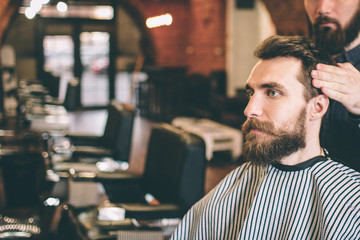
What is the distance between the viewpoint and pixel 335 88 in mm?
1120

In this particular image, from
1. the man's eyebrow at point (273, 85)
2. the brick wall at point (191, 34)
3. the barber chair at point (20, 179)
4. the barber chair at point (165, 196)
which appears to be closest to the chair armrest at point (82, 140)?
the barber chair at point (20, 179)

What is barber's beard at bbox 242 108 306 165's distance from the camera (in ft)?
3.94

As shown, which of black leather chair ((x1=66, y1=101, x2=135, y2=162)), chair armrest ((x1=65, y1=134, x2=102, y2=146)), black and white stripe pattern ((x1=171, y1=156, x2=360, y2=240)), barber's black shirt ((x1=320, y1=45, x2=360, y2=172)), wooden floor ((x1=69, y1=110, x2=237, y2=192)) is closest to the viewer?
black and white stripe pattern ((x1=171, y1=156, x2=360, y2=240))

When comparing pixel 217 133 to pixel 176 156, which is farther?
pixel 217 133

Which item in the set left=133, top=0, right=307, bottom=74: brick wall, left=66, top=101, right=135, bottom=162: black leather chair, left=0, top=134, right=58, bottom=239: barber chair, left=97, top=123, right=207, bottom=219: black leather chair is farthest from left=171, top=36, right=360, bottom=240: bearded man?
left=133, top=0, right=307, bottom=74: brick wall

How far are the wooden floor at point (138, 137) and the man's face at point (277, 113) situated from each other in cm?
289

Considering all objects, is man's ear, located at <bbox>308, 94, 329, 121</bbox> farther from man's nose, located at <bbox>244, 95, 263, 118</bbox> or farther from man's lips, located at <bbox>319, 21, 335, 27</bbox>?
man's lips, located at <bbox>319, 21, 335, 27</bbox>

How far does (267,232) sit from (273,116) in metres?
0.34

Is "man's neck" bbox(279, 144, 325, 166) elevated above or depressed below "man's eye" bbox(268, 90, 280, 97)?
below

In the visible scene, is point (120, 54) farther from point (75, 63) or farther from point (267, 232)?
point (267, 232)

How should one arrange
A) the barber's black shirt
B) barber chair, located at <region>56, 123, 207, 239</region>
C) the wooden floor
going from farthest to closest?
the wooden floor < barber chair, located at <region>56, 123, 207, 239</region> < the barber's black shirt

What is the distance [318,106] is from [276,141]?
0.16 meters

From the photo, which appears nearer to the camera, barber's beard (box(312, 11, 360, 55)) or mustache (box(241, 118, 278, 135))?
mustache (box(241, 118, 278, 135))

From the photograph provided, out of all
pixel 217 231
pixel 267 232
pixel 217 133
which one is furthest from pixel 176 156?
pixel 217 133
